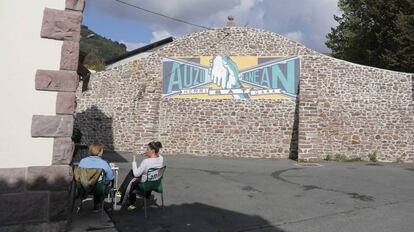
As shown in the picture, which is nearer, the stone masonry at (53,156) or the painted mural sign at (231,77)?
the stone masonry at (53,156)

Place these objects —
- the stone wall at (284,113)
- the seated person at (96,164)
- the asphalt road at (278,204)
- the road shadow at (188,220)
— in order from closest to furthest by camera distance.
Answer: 1. the road shadow at (188,220)
2. the asphalt road at (278,204)
3. the seated person at (96,164)
4. the stone wall at (284,113)

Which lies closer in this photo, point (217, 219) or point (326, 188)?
point (217, 219)

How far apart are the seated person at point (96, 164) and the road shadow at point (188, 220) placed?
37cm

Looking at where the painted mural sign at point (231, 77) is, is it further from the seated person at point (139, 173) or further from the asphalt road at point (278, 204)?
the seated person at point (139, 173)

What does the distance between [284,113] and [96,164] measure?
13.7 meters

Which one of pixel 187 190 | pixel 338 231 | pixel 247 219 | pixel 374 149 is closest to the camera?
pixel 338 231

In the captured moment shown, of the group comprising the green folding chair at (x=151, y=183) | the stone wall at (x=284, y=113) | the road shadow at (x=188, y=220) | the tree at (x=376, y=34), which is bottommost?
the road shadow at (x=188, y=220)

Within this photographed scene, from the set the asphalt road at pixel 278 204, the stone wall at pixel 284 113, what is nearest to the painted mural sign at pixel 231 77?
the stone wall at pixel 284 113

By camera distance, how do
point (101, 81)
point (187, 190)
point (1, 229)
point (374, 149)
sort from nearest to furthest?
point (1, 229) → point (187, 190) → point (374, 149) → point (101, 81)

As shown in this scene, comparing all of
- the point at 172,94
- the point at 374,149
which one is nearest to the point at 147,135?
the point at 172,94

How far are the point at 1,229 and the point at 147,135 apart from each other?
1446cm

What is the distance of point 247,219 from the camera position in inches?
274

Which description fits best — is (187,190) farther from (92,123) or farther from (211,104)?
(92,123)

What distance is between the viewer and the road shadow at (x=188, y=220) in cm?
644
